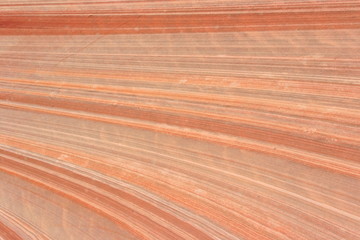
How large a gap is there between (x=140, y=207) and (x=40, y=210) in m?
0.32

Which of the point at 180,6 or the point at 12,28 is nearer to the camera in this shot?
the point at 180,6

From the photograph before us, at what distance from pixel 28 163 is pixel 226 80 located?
2.07 feet

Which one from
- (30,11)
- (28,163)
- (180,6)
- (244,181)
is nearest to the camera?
(244,181)

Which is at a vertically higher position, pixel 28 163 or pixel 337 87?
pixel 337 87

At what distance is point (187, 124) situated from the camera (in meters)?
1.19

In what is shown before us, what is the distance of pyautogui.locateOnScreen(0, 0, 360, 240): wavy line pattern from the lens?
1002 millimetres

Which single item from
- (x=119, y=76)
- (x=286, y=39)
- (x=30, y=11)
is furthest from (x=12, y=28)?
(x=286, y=39)

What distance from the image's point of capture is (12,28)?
5.56ft

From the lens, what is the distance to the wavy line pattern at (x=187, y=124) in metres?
1.00

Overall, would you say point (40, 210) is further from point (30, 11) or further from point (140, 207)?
point (30, 11)

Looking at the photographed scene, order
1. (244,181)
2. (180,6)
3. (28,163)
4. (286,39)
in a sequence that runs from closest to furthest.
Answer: (244,181) → (286,39) → (28,163) → (180,6)

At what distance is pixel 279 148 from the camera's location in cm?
106

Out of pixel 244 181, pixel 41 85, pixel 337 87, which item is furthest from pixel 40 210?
pixel 337 87

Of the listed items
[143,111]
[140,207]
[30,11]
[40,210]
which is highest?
[30,11]
